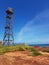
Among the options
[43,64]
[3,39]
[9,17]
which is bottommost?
[43,64]

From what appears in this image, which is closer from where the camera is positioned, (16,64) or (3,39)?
(16,64)

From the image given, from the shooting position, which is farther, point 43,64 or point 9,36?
point 9,36

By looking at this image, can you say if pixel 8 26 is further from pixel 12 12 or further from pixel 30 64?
pixel 30 64

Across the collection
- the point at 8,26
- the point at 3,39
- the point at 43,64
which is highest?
the point at 8,26

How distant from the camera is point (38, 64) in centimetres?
1023

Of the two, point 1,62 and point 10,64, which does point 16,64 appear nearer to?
point 10,64

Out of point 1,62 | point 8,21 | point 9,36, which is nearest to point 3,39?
point 9,36

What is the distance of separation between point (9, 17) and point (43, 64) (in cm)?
3099

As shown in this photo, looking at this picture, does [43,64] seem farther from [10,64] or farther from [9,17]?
[9,17]

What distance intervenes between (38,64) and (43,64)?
35cm

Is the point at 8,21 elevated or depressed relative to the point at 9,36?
elevated

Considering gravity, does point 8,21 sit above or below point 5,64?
above

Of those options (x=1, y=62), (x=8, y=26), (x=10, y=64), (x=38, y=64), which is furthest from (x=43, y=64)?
(x=8, y=26)

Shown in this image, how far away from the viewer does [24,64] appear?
10.2 m
